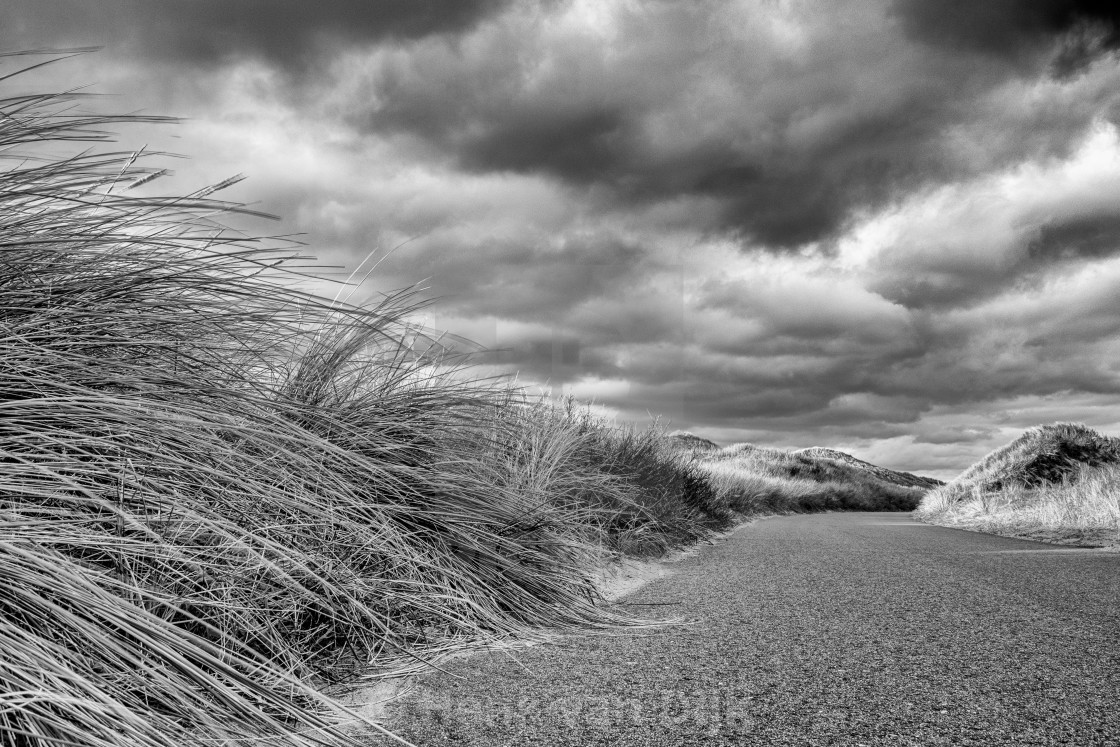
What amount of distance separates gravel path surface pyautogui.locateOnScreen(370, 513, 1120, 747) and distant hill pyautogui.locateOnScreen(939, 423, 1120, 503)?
22.4 ft

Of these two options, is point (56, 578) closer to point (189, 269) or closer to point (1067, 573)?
point (189, 269)

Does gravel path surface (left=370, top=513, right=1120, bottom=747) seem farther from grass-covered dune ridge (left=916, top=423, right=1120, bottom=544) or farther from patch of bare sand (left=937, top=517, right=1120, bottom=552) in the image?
grass-covered dune ridge (left=916, top=423, right=1120, bottom=544)

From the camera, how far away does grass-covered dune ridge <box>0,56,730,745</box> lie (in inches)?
40.8

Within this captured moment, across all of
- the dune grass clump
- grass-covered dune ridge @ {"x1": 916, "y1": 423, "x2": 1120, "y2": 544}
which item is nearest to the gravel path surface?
the dune grass clump

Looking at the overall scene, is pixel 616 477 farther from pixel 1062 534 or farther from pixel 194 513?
pixel 1062 534

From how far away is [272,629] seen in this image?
4.87 ft

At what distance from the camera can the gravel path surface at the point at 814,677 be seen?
4.16ft

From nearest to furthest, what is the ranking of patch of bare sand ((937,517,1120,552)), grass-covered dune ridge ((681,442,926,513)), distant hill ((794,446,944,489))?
patch of bare sand ((937,517,1120,552))
grass-covered dune ridge ((681,442,926,513))
distant hill ((794,446,944,489))

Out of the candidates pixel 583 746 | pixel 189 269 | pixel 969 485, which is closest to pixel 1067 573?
pixel 583 746

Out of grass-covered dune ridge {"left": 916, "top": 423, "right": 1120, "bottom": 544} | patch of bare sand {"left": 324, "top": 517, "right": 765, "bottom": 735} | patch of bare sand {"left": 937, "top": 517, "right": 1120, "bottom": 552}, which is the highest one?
grass-covered dune ridge {"left": 916, "top": 423, "right": 1120, "bottom": 544}

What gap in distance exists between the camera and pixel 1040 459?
8.98 m

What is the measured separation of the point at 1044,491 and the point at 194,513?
8.70 m

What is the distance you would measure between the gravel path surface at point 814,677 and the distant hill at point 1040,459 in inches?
269

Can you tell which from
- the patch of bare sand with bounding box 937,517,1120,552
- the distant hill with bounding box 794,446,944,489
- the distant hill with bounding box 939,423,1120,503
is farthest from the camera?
the distant hill with bounding box 794,446,944,489
